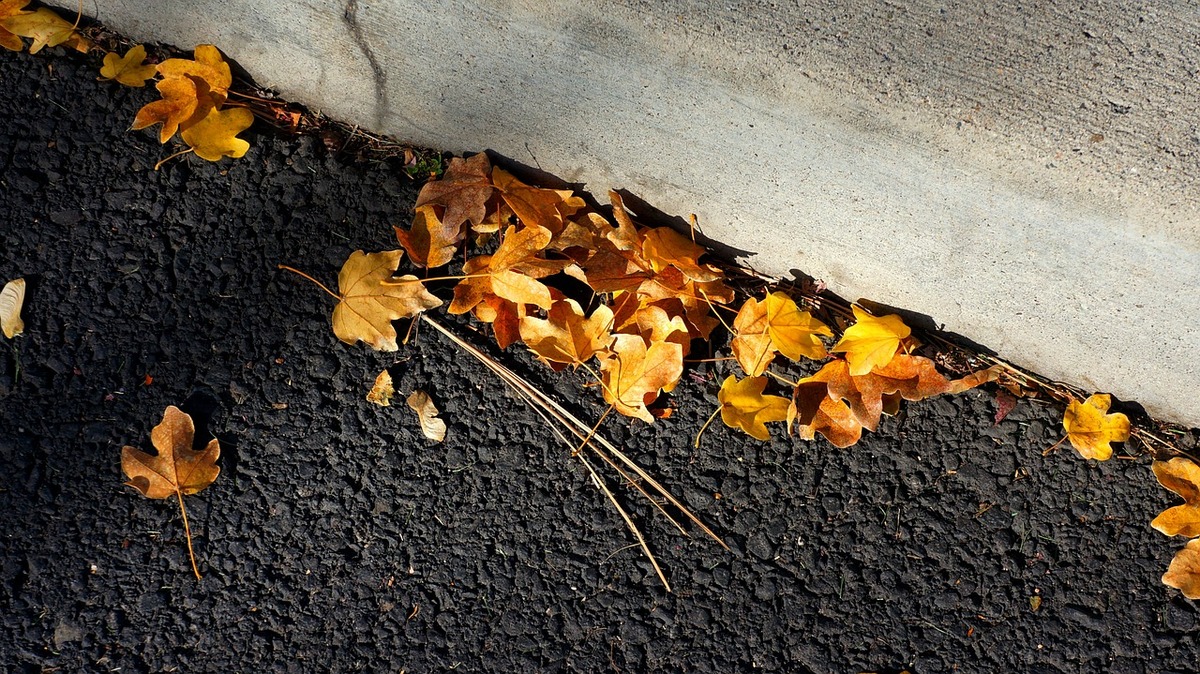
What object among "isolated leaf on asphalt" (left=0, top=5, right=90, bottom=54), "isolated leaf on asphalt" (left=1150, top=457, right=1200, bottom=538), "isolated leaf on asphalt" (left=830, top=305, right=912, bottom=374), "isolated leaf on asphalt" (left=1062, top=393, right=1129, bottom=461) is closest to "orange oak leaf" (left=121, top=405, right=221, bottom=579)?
"isolated leaf on asphalt" (left=0, top=5, right=90, bottom=54)

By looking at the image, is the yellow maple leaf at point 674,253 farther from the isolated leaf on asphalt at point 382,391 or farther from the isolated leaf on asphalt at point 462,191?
the isolated leaf on asphalt at point 382,391

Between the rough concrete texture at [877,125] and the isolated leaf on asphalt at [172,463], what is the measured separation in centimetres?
90

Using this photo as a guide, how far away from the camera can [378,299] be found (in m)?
2.08

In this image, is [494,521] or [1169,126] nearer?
[1169,126]

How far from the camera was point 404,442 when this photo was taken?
6.90 feet

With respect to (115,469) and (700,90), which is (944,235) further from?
(115,469)

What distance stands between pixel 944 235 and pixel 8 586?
7.44 ft

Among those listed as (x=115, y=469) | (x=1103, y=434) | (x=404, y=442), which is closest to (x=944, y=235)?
(x=1103, y=434)

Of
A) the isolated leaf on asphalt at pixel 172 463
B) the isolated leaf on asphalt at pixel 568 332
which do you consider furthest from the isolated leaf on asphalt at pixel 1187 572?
the isolated leaf on asphalt at pixel 172 463

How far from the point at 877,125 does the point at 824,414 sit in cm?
72

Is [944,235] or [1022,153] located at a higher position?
[1022,153]

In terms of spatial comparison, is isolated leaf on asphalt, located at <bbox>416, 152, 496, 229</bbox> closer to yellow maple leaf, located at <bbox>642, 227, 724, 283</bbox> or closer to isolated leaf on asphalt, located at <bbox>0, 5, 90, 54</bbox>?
yellow maple leaf, located at <bbox>642, 227, 724, 283</bbox>

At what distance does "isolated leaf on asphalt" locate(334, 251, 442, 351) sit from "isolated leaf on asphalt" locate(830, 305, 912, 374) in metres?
0.98

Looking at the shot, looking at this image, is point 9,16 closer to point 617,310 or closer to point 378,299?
point 378,299
